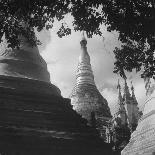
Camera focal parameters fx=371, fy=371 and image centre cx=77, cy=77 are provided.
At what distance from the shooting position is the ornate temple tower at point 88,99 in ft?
93.5

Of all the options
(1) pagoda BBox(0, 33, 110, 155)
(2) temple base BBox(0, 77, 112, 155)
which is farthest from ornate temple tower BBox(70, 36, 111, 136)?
(2) temple base BBox(0, 77, 112, 155)

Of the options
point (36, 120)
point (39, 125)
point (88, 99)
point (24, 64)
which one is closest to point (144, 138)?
point (39, 125)

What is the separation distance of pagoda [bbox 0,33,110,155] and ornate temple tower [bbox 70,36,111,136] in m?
10.3

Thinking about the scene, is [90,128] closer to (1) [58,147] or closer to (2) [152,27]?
(1) [58,147]

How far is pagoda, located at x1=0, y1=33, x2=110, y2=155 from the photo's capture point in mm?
13922

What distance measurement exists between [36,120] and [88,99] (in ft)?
46.8

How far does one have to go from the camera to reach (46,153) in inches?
556

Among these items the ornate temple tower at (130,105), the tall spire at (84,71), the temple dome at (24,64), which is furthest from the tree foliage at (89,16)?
the ornate temple tower at (130,105)

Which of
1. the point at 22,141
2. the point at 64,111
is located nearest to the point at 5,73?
the point at 64,111

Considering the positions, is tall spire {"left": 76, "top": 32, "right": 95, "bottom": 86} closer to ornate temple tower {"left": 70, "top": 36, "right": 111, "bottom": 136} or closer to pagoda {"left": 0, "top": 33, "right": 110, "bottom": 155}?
ornate temple tower {"left": 70, "top": 36, "right": 111, "bottom": 136}

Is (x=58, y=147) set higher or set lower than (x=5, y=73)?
lower

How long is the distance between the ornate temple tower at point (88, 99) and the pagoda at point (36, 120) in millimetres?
10266

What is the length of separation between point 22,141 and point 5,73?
16.9 feet

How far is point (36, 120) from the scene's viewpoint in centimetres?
1502
